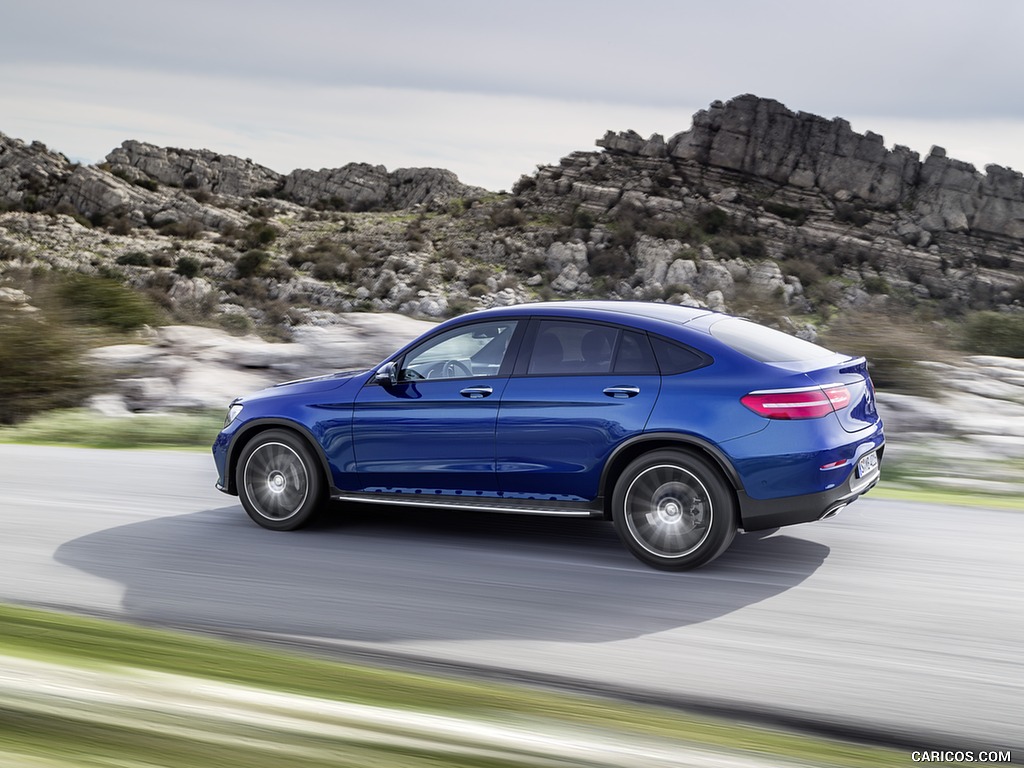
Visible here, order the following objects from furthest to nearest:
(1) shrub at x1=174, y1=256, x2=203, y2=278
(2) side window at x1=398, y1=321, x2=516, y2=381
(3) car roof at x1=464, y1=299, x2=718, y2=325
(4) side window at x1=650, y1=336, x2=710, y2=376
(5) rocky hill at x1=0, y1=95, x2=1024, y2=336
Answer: (5) rocky hill at x1=0, y1=95, x2=1024, y2=336, (1) shrub at x1=174, y1=256, x2=203, y2=278, (2) side window at x1=398, y1=321, x2=516, y2=381, (3) car roof at x1=464, y1=299, x2=718, y2=325, (4) side window at x1=650, y1=336, x2=710, y2=376

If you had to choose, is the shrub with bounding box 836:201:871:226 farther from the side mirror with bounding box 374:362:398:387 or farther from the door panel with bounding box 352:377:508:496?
the door panel with bounding box 352:377:508:496

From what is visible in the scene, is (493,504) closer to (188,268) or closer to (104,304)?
(104,304)

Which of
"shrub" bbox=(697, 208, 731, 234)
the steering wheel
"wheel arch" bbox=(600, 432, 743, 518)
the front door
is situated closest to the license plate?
"wheel arch" bbox=(600, 432, 743, 518)

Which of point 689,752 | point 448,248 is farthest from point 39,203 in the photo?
point 689,752

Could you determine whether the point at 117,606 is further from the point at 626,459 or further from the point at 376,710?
the point at 626,459

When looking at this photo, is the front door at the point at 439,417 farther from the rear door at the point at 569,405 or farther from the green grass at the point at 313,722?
the green grass at the point at 313,722

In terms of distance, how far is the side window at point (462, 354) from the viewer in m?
7.20

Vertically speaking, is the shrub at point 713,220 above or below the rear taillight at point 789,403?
above

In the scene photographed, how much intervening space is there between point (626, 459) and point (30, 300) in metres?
12.5

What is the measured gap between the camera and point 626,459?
21.9ft

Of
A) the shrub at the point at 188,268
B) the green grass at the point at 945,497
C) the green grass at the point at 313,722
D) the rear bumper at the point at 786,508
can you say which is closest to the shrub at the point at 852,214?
the shrub at the point at 188,268

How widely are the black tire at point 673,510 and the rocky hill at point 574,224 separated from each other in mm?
40188

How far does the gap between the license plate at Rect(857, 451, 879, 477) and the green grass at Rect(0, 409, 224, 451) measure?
25.2 feet

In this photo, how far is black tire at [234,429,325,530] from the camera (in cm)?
771
